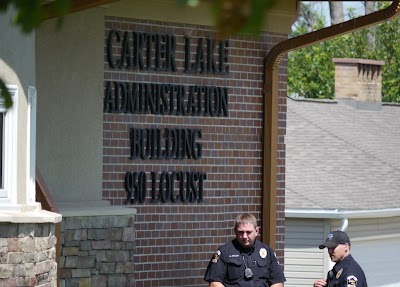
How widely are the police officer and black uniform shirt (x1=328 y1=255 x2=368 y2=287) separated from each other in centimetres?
86

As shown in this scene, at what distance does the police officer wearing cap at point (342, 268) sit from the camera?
27.5 ft

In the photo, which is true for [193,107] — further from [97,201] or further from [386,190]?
[386,190]

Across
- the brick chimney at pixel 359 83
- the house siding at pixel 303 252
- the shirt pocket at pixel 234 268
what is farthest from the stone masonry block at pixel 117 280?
the brick chimney at pixel 359 83

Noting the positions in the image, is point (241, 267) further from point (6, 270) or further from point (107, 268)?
point (6, 270)

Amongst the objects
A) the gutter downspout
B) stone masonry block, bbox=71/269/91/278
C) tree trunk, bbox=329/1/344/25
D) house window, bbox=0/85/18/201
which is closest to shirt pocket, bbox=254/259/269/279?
stone masonry block, bbox=71/269/91/278

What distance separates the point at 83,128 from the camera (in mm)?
10523

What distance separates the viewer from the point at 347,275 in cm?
841

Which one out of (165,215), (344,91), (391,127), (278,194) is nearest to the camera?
(165,215)

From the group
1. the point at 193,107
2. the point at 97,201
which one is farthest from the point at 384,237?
the point at 97,201

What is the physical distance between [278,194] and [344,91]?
11219mm

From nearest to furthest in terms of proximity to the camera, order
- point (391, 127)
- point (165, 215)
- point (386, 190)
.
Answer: point (165, 215) → point (386, 190) → point (391, 127)

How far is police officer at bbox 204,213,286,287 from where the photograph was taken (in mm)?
9273

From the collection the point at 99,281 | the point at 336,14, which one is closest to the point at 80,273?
the point at 99,281

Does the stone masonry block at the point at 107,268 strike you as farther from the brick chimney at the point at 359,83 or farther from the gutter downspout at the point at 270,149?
the brick chimney at the point at 359,83
